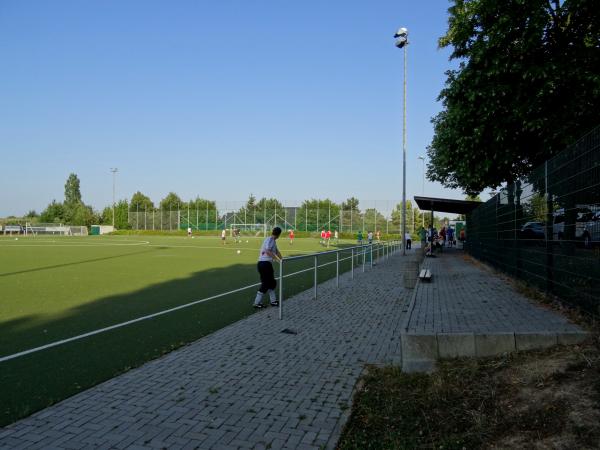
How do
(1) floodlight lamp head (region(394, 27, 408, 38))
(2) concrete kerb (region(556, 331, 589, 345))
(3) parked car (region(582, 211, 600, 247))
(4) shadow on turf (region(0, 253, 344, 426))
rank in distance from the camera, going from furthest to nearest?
(1) floodlight lamp head (region(394, 27, 408, 38)), (3) parked car (region(582, 211, 600, 247)), (4) shadow on turf (region(0, 253, 344, 426)), (2) concrete kerb (region(556, 331, 589, 345))

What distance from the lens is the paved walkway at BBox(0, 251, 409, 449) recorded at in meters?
3.65

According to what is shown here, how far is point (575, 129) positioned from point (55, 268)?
1825cm

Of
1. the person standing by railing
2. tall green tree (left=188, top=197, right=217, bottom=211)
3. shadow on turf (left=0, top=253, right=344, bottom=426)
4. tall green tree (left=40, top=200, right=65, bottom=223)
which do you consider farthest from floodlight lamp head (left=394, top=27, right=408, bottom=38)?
tall green tree (left=40, top=200, right=65, bottom=223)

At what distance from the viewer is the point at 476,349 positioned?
15.3 feet

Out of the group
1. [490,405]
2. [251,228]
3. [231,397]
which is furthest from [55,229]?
[490,405]

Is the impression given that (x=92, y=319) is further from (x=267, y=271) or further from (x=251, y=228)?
(x=251, y=228)

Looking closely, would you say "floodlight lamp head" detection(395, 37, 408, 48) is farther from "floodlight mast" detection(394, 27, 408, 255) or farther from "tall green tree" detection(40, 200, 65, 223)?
"tall green tree" detection(40, 200, 65, 223)

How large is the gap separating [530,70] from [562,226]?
6.94 m

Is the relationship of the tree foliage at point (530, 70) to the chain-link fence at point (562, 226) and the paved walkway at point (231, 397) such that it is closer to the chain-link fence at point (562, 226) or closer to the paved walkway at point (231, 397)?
the chain-link fence at point (562, 226)

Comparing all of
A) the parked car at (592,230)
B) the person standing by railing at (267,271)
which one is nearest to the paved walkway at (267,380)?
the parked car at (592,230)

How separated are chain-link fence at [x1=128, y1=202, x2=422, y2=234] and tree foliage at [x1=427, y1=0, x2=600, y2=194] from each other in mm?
49917

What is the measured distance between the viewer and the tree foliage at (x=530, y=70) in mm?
12141

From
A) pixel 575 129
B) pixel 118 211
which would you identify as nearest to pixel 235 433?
pixel 575 129

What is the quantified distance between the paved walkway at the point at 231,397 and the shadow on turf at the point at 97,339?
0.33 metres
